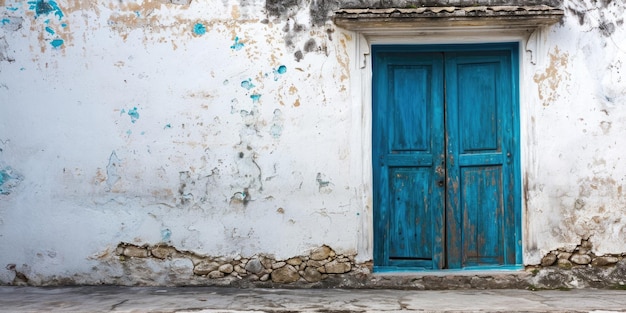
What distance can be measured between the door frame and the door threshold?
139 mm

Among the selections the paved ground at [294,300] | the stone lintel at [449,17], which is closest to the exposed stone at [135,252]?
the paved ground at [294,300]

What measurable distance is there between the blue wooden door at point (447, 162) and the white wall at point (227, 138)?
0.21 m

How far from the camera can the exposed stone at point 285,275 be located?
21.1ft

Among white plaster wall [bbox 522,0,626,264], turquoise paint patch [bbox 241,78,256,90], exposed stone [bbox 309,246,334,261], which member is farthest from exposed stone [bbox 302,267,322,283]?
white plaster wall [bbox 522,0,626,264]

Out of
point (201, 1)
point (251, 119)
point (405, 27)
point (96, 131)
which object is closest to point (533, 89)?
point (405, 27)

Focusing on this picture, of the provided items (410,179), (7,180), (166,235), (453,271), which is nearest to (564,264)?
(453,271)

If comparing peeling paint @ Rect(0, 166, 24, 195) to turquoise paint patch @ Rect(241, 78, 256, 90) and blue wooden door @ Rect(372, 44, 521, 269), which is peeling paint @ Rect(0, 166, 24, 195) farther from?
blue wooden door @ Rect(372, 44, 521, 269)

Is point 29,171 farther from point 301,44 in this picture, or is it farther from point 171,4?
point 301,44

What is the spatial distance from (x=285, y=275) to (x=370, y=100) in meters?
1.69

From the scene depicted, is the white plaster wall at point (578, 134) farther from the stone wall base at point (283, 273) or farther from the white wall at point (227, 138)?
the stone wall base at point (283, 273)

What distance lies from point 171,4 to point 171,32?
25cm

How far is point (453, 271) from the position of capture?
6504mm

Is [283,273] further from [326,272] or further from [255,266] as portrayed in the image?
[326,272]

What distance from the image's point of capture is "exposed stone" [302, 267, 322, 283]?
6422 mm
